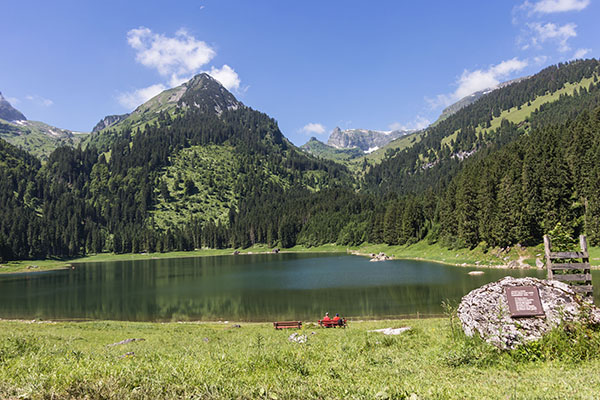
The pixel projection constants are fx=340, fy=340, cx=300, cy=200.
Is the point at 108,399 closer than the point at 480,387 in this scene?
Yes

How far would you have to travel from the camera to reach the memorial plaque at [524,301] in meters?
13.8

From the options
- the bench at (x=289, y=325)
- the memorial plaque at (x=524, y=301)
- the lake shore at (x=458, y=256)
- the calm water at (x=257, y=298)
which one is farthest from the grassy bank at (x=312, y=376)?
the lake shore at (x=458, y=256)

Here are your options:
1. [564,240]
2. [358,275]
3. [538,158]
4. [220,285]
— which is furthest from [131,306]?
[538,158]

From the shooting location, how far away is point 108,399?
7.82 m

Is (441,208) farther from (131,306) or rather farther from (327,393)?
(327,393)

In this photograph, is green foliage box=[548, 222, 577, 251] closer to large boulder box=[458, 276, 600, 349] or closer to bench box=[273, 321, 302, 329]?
large boulder box=[458, 276, 600, 349]

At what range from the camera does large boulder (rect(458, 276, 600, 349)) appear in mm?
13453

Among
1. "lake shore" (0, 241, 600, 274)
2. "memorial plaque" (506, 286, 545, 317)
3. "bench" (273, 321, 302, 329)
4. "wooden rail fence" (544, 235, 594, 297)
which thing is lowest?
"bench" (273, 321, 302, 329)

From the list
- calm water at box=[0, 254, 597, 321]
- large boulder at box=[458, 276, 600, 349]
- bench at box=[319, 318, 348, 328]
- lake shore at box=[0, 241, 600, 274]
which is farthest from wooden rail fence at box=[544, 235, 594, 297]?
lake shore at box=[0, 241, 600, 274]

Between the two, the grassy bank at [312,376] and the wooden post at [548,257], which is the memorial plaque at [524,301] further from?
the wooden post at [548,257]

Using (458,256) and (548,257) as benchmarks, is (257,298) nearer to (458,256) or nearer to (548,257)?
(548,257)

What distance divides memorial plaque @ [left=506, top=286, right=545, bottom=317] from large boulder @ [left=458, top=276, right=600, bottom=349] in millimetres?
206

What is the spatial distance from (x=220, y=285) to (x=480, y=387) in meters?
70.4

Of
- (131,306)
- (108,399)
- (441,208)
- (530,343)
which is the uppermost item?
(441,208)
